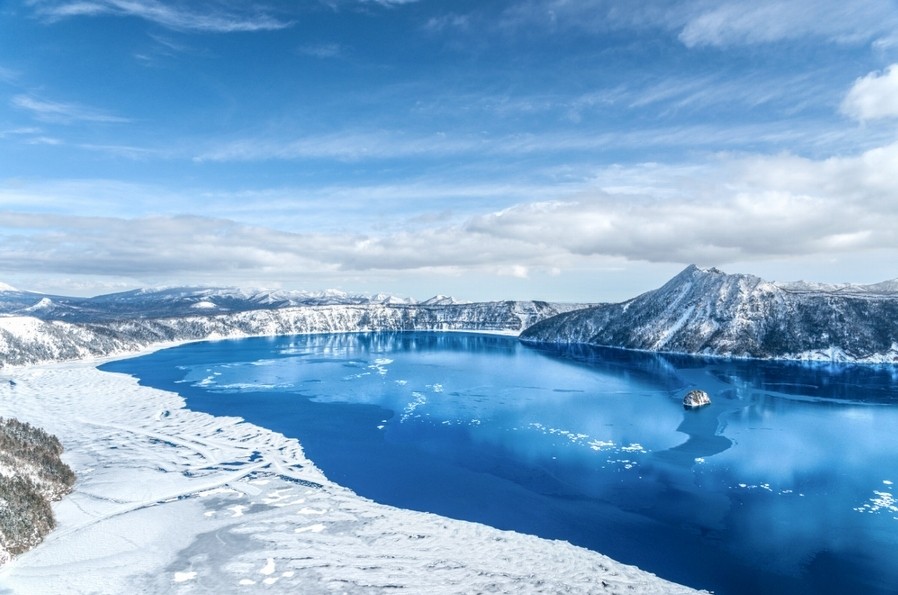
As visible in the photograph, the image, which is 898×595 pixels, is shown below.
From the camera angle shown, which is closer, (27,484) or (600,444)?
(27,484)

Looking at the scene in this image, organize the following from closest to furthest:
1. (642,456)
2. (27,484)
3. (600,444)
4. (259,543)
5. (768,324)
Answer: (259,543) → (27,484) → (642,456) → (600,444) → (768,324)

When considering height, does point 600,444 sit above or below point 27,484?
above

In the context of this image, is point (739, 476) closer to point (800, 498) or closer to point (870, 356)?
point (800, 498)

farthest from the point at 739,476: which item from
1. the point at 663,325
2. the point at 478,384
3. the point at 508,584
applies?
the point at 663,325

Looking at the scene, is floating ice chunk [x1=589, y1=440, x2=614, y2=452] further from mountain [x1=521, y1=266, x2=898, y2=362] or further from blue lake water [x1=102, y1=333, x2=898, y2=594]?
mountain [x1=521, y1=266, x2=898, y2=362]

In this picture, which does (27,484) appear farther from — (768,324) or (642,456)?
(768,324)

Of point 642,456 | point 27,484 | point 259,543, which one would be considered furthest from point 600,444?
point 27,484

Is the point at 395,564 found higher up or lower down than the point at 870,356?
lower down

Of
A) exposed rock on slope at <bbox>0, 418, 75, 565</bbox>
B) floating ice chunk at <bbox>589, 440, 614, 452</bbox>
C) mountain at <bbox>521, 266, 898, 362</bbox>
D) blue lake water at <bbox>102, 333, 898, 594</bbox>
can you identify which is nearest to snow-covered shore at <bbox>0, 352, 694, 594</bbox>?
exposed rock on slope at <bbox>0, 418, 75, 565</bbox>
